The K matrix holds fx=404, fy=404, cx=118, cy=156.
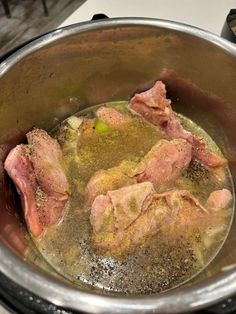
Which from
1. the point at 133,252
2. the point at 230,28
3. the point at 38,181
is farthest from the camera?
the point at 230,28

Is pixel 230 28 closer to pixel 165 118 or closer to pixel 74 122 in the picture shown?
pixel 165 118

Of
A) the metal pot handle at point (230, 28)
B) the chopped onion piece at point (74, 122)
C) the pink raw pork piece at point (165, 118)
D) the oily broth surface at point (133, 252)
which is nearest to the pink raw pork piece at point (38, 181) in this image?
the oily broth surface at point (133, 252)

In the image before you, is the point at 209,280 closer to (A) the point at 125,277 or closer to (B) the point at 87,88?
(A) the point at 125,277

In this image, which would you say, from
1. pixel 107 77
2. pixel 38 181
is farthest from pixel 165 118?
pixel 38 181

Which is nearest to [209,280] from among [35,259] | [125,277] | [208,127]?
[125,277]

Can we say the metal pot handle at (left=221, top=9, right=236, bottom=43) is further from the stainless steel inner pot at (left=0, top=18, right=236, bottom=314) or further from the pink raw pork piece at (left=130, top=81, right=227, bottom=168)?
the pink raw pork piece at (left=130, top=81, right=227, bottom=168)
